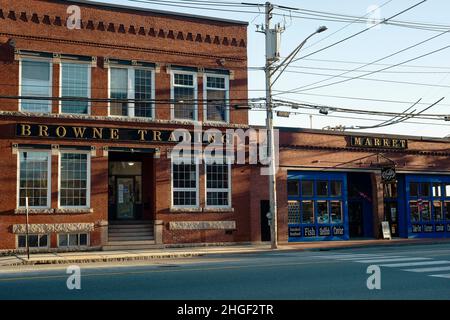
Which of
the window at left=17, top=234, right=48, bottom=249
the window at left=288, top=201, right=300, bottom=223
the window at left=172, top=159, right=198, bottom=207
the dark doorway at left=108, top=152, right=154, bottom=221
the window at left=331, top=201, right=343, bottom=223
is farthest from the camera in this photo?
the window at left=331, top=201, right=343, bottom=223

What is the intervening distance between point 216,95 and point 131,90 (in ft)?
14.3

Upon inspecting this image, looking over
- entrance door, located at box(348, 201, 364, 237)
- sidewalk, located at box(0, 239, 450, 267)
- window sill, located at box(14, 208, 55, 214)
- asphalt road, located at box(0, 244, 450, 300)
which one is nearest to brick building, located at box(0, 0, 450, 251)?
window sill, located at box(14, 208, 55, 214)

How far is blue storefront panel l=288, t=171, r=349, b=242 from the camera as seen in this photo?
94.9ft

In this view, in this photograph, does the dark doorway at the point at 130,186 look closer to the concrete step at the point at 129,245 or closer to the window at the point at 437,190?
the concrete step at the point at 129,245

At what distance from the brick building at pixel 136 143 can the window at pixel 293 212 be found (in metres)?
0.05

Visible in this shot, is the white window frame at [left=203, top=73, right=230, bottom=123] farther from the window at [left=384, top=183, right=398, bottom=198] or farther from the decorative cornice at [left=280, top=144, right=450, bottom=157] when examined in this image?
the window at [left=384, top=183, right=398, bottom=198]

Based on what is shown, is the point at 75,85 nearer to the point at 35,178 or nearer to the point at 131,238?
the point at 35,178

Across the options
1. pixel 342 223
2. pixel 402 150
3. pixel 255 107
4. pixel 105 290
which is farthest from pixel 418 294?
pixel 402 150

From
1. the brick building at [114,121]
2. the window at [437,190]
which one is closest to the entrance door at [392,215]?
the window at [437,190]

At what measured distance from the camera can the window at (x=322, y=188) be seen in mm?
29891

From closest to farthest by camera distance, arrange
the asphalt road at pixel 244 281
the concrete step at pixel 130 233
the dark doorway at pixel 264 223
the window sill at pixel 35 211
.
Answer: the asphalt road at pixel 244 281
the window sill at pixel 35 211
the concrete step at pixel 130 233
the dark doorway at pixel 264 223

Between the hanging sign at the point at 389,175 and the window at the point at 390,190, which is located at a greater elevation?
the hanging sign at the point at 389,175

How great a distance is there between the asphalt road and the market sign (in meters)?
13.7
